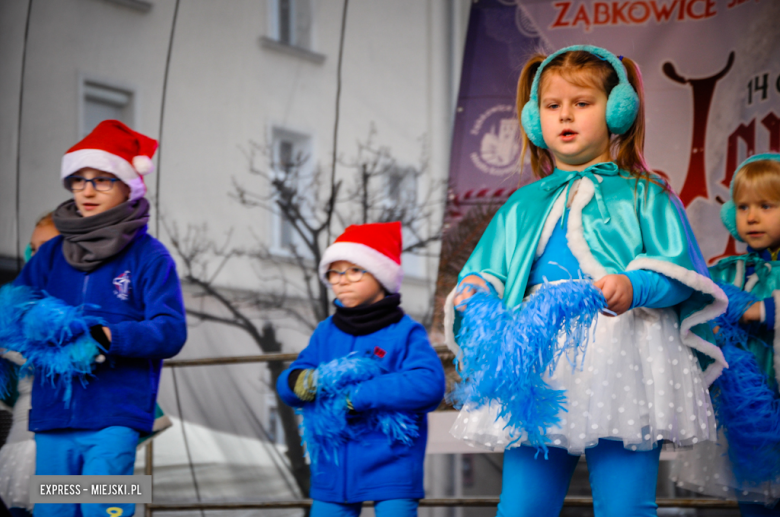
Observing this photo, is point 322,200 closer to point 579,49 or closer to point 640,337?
point 579,49

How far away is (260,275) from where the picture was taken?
3398 millimetres

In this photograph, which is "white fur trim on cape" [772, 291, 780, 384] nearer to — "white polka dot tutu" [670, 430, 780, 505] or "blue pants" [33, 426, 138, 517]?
"white polka dot tutu" [670, 430, 780, 505]

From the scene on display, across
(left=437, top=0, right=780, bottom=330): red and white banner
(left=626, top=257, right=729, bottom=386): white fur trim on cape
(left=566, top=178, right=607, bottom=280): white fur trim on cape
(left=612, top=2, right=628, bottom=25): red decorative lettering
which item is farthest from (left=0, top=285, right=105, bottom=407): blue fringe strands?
(left=612, top=2, right=628, bottom=25): red decorative lettering

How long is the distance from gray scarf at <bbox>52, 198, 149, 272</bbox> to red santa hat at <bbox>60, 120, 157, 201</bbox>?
0.34 feet

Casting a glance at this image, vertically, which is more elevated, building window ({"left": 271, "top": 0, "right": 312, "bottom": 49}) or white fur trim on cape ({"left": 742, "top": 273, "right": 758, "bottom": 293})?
building window ({"left": 271, "top": 0, "right": 312, "bottom": 49})

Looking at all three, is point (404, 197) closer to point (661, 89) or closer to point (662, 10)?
point (661, 89)

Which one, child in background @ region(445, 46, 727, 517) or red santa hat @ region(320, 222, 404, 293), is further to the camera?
red santa hat @ region(320, 222, 404, 293)

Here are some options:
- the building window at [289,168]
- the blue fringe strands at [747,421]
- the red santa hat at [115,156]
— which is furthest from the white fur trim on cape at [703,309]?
the building window at [289,168]

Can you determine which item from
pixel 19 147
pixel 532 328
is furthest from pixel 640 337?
pixel 19 147

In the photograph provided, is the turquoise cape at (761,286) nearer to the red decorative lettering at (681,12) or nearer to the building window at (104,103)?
the red decorative lettering at (681,12)

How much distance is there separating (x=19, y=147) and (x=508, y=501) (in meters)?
2.74

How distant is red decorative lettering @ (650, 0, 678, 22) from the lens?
10.0 feet

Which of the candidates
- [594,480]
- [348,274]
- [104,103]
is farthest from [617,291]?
[104,103]

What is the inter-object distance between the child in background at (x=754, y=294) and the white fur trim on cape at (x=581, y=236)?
26.9 inches
